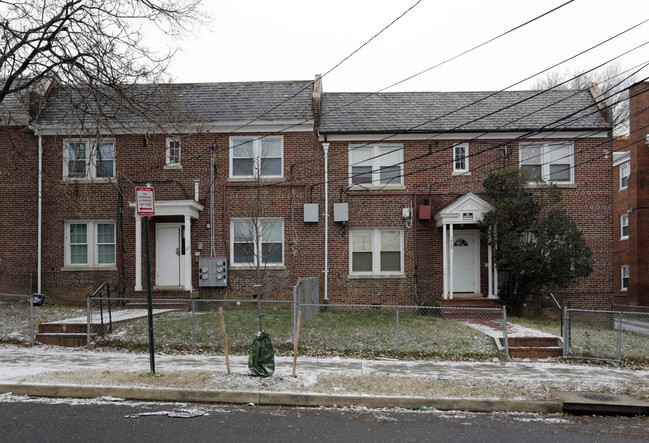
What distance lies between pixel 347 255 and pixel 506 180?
545cm

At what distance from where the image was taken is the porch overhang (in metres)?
17.8

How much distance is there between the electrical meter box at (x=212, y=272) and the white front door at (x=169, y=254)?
899mm

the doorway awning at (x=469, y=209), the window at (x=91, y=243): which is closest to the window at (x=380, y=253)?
the doorway awning at (x=469, y=209)

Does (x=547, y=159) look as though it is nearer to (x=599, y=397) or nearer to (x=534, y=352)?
(x=534, y=352)

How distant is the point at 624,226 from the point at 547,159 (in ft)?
44.5

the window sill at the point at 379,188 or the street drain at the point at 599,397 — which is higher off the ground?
the window sill at the point at 379,188

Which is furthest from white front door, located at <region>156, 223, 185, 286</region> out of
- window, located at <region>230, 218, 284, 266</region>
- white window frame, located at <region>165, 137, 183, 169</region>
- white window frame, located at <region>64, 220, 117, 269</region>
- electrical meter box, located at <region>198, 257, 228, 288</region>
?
white window frame, located at <region>165, 137, 183, 169</region>

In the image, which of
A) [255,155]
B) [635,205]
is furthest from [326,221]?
[635,205]

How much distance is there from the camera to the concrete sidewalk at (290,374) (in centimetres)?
840

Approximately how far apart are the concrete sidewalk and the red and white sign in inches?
104

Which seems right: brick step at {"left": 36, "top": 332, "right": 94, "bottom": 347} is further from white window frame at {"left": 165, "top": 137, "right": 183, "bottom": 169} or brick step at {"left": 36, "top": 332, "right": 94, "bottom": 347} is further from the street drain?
the street drain

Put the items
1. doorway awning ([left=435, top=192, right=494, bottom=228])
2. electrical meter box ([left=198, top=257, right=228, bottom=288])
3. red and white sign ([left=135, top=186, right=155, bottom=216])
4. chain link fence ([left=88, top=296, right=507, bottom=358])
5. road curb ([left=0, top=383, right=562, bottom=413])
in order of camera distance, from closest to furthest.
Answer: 1. road curb ([left=0, top=383, right=562, bottom=413])
2. red and white sign ([left=135, top=186, right=155, bottom=216])
3. chain link fence ([left=88, top=296, right=507, bottom=358])
4. doorway awning ([left=435, top=192, right=494, bottom=228])
5. electrical meter box ([left=198, top=257, right=228, bottom=288])

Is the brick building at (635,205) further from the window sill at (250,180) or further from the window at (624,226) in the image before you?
the window sill at (250,180)

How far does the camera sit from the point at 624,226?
30.1 meters
